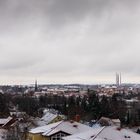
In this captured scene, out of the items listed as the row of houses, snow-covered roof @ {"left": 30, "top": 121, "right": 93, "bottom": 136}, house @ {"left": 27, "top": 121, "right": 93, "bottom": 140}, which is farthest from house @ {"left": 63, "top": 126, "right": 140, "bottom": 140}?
snow-covered roof @ {"left": 30, "top": 121, "right": 93, "bottom": 136}

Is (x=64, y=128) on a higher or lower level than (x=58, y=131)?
higher

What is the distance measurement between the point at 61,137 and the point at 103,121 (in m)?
32.8

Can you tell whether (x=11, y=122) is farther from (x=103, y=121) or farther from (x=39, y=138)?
(x=39, y=138)

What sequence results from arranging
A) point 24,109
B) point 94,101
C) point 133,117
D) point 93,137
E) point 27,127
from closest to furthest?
1. point 93,137
2. point 27,127
3. point 133,117
4. point 94,101
5. point 24,109

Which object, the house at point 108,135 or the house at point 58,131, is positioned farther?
the house at point 58,131

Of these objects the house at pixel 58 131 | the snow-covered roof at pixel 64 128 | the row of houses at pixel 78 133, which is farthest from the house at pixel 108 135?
the snow-covered roof at pixel 64 128

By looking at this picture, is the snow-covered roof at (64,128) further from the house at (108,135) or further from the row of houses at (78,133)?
the house at (108,135)

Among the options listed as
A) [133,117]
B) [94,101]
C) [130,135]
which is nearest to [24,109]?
[94,101]

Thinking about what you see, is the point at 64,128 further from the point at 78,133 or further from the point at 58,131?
the point at 78,133

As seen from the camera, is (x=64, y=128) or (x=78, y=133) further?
(x=64, y=128)

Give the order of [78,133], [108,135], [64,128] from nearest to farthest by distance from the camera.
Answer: [108,135] → [78,133] → [64,128]

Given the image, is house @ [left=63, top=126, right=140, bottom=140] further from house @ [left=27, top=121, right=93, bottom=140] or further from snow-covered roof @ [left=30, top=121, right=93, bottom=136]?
snow-covered roof @ [left=30, top=121, right=93, bottom=136]

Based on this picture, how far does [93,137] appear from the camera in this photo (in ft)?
109

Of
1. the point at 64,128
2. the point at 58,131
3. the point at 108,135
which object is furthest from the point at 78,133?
the point at 108,135
